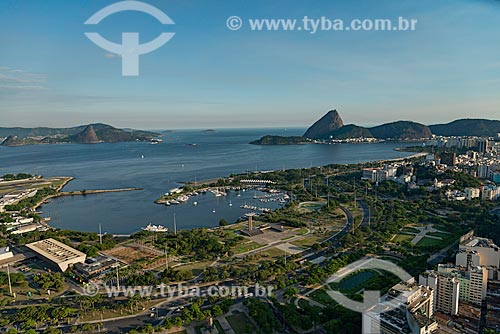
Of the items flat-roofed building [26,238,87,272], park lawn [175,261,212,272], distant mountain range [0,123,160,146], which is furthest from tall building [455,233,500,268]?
distant mountain range [0,123,160,146]

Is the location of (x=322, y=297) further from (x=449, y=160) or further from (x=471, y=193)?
(x=449, y=160)

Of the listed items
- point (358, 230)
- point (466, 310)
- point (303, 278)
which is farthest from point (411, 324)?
point (358, 230)

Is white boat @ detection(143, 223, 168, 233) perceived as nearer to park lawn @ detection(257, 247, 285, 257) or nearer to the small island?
park lawn @ detection(257, 247, 285, 257)

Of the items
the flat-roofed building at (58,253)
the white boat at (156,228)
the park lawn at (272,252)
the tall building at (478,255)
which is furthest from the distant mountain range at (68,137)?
the tall building at (478,255)

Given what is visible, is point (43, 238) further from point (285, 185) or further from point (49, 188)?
point (285, 185)

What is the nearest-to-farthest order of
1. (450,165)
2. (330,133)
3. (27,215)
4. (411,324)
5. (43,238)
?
(411,324) < (43,238) < (27,215) < (450,165) < (330,133)

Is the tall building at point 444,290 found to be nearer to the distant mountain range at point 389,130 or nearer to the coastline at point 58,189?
the coastline at point 58,189

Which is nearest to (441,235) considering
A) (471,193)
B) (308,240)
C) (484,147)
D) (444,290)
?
(308,240)
